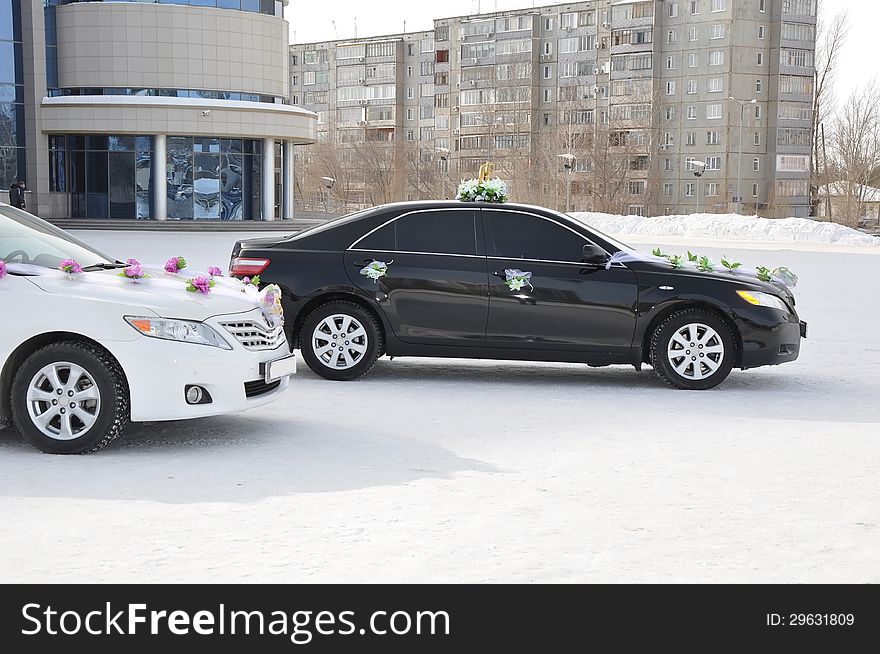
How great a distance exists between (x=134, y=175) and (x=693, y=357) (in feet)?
163

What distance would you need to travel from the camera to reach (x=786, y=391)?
10.8 metres

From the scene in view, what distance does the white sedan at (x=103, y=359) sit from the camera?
7559 millimetres

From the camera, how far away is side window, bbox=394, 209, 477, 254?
11164mm

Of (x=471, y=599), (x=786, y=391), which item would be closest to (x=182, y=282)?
(x=471, y=599)

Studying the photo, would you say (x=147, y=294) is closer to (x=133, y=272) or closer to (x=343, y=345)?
(x=133, y=272)

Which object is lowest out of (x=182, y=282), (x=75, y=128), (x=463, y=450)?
(x=463, y=450)

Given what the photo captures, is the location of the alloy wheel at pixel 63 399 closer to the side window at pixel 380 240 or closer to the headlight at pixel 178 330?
the headlight at pixel 178 330

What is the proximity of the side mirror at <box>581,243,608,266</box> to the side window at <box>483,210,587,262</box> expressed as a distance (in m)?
0.10

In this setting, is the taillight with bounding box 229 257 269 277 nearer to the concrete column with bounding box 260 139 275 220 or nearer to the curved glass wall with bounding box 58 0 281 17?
the curved glass wall with bounding box 58 0 281 17

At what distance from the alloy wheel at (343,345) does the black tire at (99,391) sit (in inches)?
140

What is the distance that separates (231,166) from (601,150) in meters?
40.2

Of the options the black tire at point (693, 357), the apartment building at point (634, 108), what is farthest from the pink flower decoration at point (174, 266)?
the apartment building at point (634, 108)

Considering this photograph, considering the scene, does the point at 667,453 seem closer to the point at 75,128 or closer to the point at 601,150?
the point at 75,128

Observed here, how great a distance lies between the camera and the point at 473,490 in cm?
675
